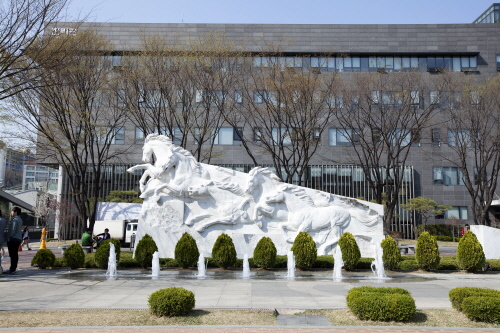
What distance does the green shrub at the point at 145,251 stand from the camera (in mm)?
15727

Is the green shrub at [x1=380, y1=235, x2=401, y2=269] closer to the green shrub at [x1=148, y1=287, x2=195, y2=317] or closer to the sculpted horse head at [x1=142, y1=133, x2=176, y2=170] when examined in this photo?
the sculpted horse head at [x1=142, y1=133, x2=176, y2=170]

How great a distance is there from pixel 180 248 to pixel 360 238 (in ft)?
22.0

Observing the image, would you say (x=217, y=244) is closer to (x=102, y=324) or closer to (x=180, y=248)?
(x=180, y=248)

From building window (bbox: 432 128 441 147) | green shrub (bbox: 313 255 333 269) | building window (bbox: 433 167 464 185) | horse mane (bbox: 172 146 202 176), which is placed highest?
building window (bbox: 432 128 441 147)

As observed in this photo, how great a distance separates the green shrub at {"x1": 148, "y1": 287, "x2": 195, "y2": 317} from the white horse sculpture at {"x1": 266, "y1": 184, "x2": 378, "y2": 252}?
9161mm

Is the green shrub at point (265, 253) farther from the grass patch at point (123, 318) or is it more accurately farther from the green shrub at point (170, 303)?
the green shrub at point (170, 303)

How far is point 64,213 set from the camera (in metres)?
39.8

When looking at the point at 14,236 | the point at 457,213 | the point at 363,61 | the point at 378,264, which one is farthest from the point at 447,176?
the point at 14,236

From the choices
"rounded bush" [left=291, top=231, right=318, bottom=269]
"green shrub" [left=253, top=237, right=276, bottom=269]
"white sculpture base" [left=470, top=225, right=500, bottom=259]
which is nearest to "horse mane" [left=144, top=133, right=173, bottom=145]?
"green shrub" [left=253, top=237, right=276, bottom=269]

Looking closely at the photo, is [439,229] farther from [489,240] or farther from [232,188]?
[232,188]

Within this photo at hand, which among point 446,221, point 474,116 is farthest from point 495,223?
point 474,116

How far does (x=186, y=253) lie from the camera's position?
15656 millimetres

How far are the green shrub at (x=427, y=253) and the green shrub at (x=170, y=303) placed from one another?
33.7 ft

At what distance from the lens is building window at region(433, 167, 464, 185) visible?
39812 mm
